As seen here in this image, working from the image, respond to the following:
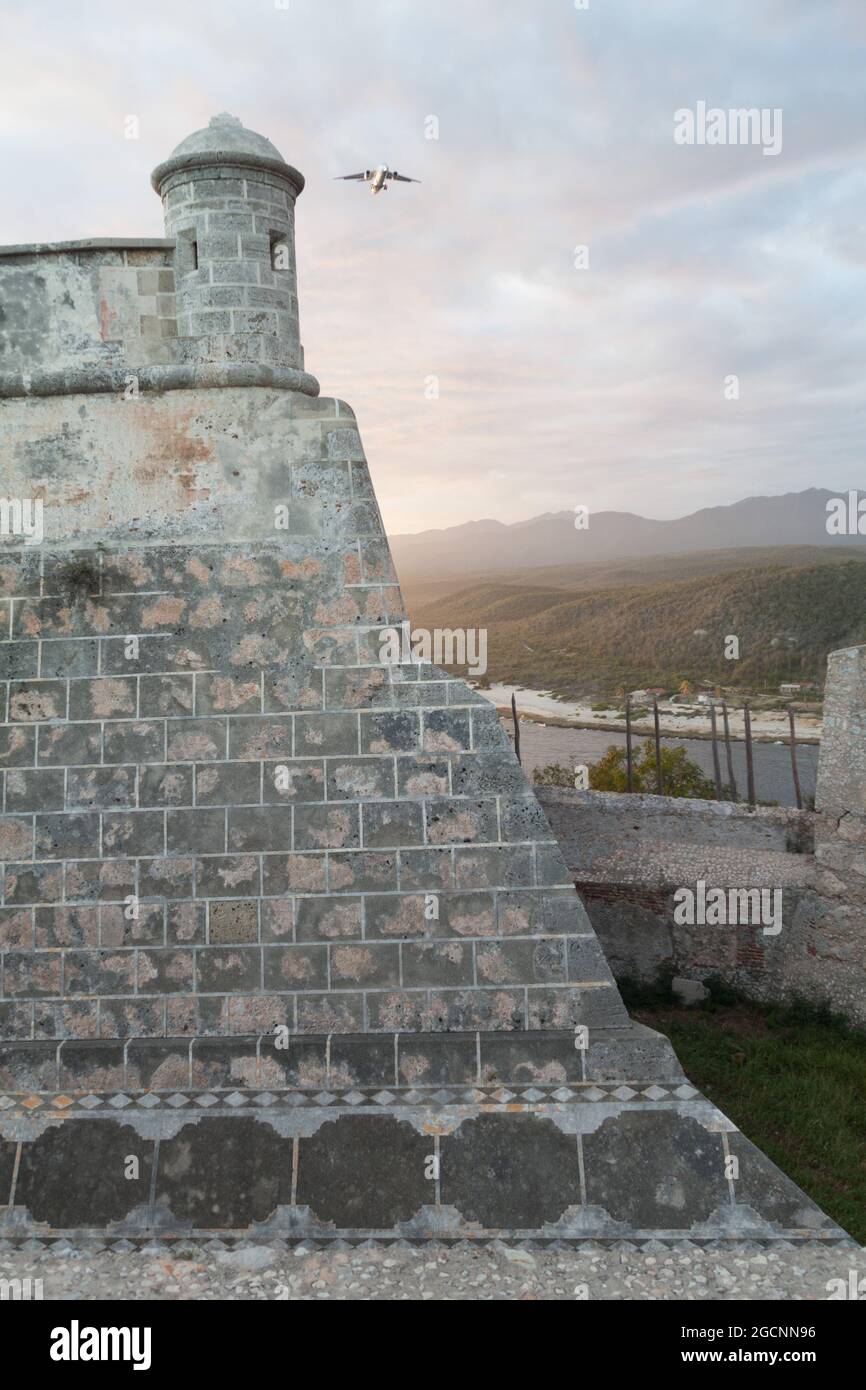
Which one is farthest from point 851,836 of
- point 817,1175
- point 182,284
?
point 182,284

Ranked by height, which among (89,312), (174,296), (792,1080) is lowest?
(792,1080)

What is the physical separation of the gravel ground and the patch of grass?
1283mm

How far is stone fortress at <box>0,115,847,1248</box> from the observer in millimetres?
5820

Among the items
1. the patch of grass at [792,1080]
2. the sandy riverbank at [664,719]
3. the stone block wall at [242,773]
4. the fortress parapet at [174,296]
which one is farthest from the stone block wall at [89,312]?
the sandy riverbank at [664,719]

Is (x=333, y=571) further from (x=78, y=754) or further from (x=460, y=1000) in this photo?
(x=460, y=1000)

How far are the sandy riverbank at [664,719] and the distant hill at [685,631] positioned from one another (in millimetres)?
1317

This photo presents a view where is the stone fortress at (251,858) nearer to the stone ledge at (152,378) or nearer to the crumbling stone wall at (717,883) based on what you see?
the stone ledge at (152,378)

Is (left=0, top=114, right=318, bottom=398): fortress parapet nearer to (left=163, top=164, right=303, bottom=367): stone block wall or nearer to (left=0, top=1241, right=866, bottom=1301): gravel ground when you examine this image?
(left=163, top=164, right=303, bottom=367): stone block wall

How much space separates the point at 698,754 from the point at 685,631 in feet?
34.6

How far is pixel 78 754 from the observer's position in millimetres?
6402

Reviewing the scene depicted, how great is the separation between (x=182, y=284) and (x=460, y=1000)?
5209 millimetres

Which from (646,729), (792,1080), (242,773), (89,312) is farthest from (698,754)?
(89,312)

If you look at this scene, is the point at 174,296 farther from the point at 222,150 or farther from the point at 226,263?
the point at 222,150

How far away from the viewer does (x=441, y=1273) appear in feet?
17.7
